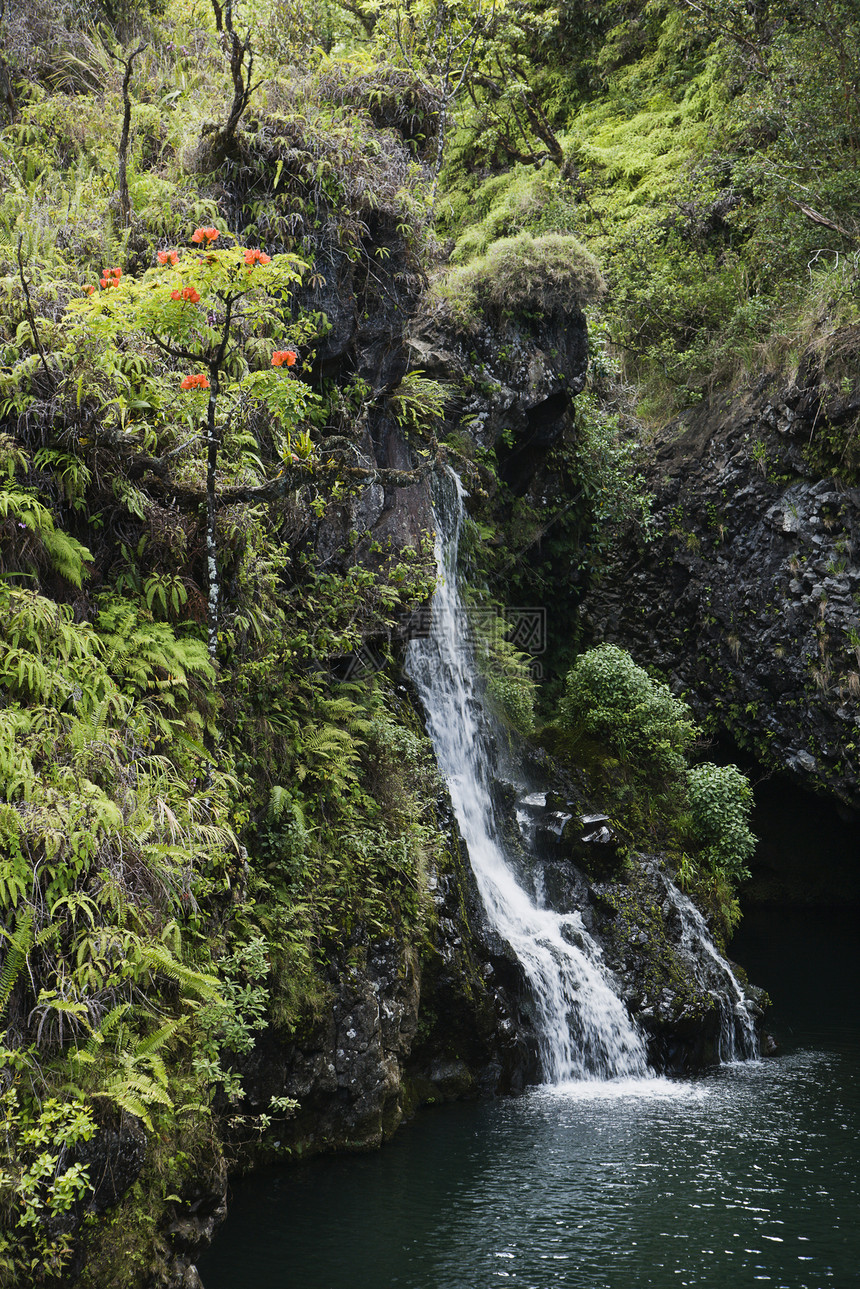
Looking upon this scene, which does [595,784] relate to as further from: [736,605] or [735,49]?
[735,49]

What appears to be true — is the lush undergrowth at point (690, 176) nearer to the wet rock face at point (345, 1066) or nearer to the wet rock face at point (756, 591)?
the wet rock face at point (756, 591)

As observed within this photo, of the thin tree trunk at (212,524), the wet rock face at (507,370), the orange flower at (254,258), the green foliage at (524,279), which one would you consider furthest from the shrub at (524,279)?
the thin tree trunk at (212,524)

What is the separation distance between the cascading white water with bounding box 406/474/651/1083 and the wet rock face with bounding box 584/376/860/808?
17.3 feet

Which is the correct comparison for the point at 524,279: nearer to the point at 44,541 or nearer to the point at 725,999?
the point at 44,541

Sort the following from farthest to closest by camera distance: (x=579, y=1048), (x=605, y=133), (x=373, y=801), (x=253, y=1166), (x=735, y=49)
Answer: (x=605, y=133) < (x=735, y=49) < (x=579, y=1048) < (x=373, y=801) < (x=253, y=1166)

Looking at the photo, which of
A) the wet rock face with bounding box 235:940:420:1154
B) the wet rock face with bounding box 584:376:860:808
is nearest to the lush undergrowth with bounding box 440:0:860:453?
the wet rock face with bounding box 584:376:860:808

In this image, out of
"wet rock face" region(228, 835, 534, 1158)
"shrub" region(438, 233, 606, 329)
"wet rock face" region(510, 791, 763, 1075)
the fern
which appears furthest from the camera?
"shrub" region(438, 233, 606, 329)

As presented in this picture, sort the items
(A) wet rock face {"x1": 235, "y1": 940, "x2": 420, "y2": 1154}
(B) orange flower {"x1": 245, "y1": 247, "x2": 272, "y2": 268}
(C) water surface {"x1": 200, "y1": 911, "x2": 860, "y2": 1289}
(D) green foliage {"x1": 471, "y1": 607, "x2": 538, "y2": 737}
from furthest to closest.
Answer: (D) green foliage {"x1": 471, "y1": 607, "x2": 538, "y2": 737}
(A) wet rock face {"x1": 235, "y1": 940, "x2": 420, "y2": 1154}
(B) orange flower {"x1": 245, "y1": 247, "x2": 272, "y2": 268}
(C) water surface {"x1": 200, "y1": 911, "x2": 860, "y2": 1289}

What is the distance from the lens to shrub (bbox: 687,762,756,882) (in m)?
13.0

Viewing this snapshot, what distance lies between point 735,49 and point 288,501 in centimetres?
1499

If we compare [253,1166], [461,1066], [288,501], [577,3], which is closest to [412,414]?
[288,501]

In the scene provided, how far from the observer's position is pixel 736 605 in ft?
50.1

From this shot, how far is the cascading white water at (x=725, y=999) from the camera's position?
10914 mm

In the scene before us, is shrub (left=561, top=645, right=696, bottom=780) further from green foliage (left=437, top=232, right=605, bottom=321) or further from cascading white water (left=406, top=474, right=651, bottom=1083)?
green foliage (left=437, top=232, right=605, bottom=321)
